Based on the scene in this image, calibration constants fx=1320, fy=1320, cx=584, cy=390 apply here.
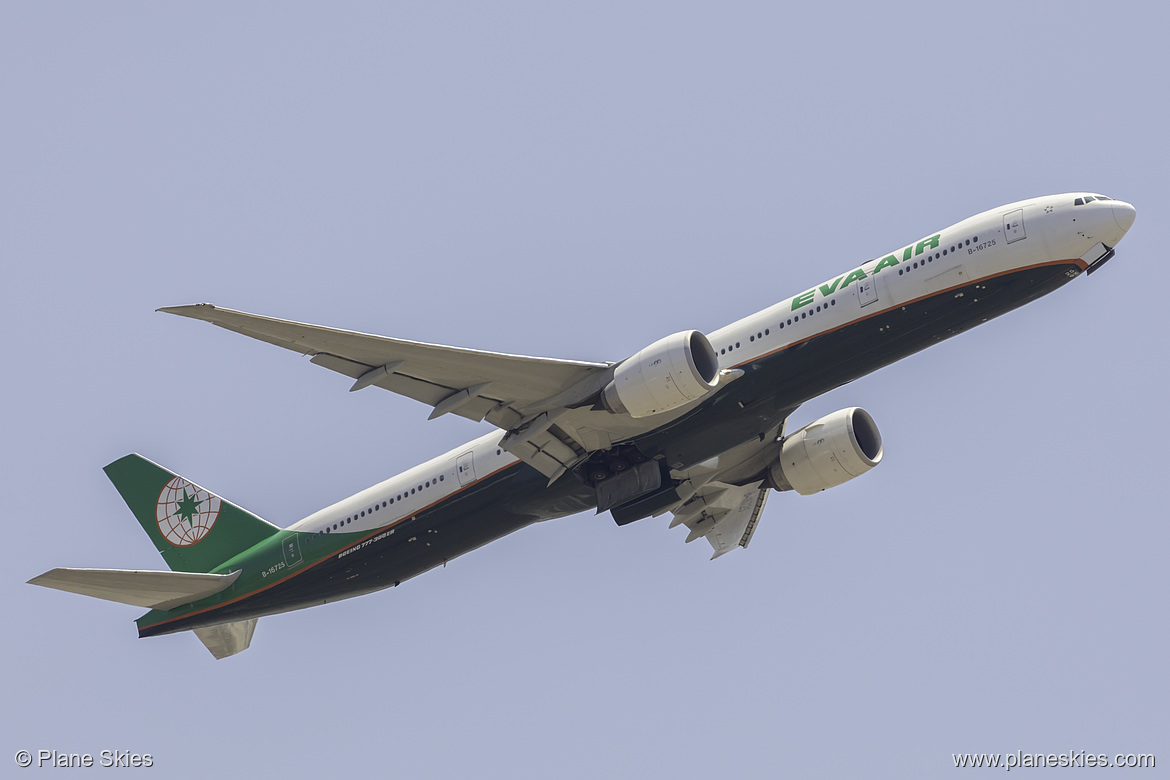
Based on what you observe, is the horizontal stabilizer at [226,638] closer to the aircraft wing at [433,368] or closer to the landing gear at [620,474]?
the aircraft wing at [433,368]

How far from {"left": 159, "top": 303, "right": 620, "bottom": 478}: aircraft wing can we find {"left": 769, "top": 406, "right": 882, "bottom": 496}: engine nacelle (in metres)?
6.72

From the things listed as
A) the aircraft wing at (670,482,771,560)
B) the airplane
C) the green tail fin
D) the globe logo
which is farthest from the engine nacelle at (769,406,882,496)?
the globe logo

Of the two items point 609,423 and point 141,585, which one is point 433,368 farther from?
point 141,585

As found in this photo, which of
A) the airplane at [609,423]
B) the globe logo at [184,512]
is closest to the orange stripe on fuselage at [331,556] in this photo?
the airplane at [609,423]

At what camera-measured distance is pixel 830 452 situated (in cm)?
3638

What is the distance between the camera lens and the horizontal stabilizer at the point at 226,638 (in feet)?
128

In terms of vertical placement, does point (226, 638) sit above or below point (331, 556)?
below

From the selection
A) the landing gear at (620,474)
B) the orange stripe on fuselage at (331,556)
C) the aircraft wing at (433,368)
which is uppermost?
the aircraft wing at (433,368)

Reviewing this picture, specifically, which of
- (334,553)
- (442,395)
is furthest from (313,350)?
(334,553)

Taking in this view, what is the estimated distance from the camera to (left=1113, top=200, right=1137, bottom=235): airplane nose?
30.0 metres

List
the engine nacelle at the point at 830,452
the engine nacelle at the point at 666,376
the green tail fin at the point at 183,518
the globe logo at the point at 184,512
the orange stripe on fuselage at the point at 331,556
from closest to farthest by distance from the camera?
1. the engine nacelle at the point at 666,376
2. the orange stripe on fuselage at the point at 331,556
3. the engine nacelle at the point at 830,452
4. the green tail fin at the point at 183,518
5. the globe logo at the point at 184,512

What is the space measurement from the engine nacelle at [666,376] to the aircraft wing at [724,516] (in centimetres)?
864

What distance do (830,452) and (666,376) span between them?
8.11 m

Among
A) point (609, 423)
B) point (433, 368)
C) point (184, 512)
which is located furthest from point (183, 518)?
point (609, 423)
